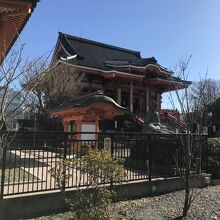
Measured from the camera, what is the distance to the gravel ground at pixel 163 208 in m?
7.30

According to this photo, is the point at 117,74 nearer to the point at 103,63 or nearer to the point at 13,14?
the point at 103,63

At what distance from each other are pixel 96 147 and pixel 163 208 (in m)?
2.30

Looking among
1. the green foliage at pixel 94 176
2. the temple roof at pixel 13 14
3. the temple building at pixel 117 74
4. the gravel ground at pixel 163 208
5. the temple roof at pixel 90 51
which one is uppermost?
the temple roof at pixel 90 51

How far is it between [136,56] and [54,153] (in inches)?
1487

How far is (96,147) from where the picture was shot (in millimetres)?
8930

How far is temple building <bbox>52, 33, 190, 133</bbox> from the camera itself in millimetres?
30605

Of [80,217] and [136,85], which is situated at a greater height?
[136,85]

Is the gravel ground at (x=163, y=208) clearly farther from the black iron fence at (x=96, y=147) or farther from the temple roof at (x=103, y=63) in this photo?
the temple roof at (x=103, y=63)

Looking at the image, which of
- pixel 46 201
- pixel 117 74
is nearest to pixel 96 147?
pixel 46 201

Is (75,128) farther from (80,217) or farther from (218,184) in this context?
(80,217)

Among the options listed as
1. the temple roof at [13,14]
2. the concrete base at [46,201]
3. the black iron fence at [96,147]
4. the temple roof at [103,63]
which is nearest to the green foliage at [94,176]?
the concrete base at [46,201]

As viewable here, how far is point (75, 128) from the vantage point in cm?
1630

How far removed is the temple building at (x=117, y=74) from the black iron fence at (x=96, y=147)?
710 inches

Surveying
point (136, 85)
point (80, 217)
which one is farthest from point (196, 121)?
point (136, 85)
